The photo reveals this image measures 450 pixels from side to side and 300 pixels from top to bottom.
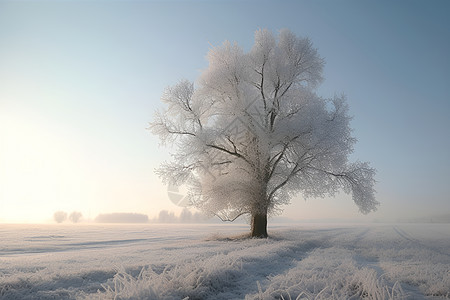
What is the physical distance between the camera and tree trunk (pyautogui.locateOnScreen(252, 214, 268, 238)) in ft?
57.8

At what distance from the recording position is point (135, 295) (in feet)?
12.7

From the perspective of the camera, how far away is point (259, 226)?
58.2 ft

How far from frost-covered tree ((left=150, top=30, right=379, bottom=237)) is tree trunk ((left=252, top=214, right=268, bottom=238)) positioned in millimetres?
65

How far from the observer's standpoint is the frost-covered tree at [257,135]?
55.7 ft

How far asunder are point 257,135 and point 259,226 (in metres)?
6.13

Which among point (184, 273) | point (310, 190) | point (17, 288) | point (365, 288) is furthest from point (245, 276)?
point (310, 190)

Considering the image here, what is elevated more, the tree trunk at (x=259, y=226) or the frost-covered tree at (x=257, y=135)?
the frost-covered tree at (x=257, y=135)

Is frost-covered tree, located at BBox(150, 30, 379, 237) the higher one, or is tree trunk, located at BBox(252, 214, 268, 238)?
frost-covered tree, located at BBox(150, 30, 379, 237)

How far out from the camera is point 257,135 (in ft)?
56.2

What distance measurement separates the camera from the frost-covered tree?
16969mm

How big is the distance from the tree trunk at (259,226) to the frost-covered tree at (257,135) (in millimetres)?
65

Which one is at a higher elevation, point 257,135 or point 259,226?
point 257,135

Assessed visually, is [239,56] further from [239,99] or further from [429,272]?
[429,272]

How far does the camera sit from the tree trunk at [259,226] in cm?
1761
